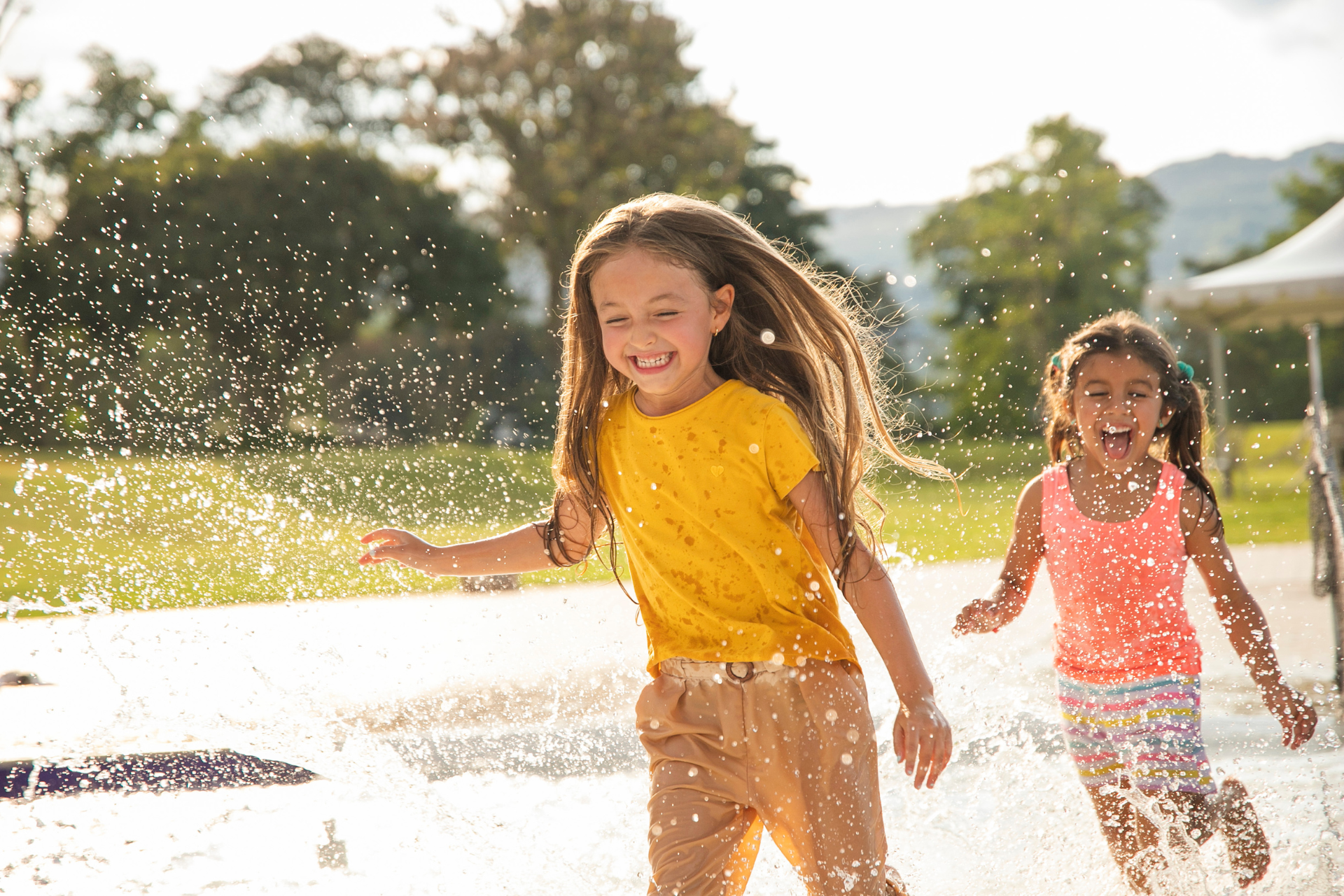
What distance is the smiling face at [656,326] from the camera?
1.97 m

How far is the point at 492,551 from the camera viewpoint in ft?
7.42

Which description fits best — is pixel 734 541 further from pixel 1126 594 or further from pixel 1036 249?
pixel 1036 249

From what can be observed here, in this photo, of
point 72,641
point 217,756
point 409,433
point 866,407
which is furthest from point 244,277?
point 866,407

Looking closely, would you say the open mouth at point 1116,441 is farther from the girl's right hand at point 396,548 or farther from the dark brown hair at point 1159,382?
the girl's right hand at point 396,548

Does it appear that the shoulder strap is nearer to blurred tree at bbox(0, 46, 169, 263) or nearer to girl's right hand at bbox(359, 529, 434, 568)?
girl's right hand at bbox(359, 529, 434, 568)

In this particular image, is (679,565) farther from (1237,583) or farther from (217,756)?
(217,756)

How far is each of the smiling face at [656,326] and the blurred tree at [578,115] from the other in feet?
60.0

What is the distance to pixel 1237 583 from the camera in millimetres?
2389

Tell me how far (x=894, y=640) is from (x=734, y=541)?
0.31 meters

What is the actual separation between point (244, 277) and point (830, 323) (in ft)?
66.7

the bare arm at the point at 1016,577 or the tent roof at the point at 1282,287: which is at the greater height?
the tent roof at the point at 1282,287

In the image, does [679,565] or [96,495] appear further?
[96,495]

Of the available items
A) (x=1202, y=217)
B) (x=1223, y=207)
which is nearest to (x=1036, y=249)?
(x=1223, y=207)

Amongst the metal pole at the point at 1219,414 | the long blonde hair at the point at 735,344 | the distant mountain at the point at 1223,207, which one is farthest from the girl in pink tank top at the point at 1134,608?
the distant mountain at the point at 1223,207
